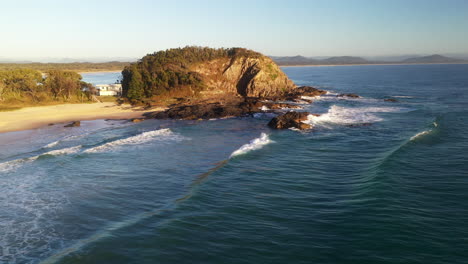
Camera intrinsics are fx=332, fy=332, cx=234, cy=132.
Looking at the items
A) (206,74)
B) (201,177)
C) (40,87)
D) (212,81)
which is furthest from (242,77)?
(201,177)

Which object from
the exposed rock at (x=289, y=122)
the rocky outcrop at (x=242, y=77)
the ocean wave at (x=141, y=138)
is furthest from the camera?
the rocky outcrop at (x=242, y=77)

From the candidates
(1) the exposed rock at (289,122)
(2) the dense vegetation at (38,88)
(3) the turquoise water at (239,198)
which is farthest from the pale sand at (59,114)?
(1) the exposed rock at (289,122)

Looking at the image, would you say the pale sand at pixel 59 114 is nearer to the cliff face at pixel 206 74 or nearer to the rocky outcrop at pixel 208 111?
the rocky outcrop at pixel 208 111

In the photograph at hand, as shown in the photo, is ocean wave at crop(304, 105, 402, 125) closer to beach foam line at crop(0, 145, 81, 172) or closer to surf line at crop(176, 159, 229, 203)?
surf line at crop(176, 159, 229, 203)

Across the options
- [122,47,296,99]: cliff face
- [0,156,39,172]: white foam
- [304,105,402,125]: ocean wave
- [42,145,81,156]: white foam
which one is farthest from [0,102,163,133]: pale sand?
[304,105,402,125]: ocean wave

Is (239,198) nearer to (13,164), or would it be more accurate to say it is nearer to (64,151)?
(64,151)
